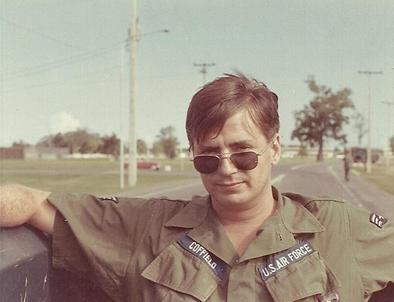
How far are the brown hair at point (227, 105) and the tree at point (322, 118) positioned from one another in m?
105

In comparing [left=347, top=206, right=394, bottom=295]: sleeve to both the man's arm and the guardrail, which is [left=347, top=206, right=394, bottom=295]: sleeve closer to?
the guardrail

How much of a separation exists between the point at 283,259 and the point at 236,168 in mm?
343

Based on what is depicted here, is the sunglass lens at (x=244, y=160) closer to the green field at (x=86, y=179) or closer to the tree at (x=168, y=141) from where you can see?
the green field at (x=86, y=179)

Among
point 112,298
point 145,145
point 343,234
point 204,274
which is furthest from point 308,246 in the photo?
point 145,145

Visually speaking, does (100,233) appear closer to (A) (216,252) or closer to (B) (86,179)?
(A) (216,252)

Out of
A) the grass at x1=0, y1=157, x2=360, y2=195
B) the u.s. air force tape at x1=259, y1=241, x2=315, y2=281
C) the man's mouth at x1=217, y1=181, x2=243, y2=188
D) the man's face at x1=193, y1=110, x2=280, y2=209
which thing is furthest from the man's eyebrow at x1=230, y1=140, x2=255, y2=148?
the grass at x1=0, y1=157, x2=360, y2=195

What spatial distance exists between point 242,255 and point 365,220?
0.46 metres

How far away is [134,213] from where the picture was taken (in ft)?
7.77

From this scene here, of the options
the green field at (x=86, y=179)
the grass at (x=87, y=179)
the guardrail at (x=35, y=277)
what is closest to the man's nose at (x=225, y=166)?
the guardrail at (x=35, y=277)

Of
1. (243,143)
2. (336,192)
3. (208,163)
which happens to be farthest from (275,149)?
(336,192)

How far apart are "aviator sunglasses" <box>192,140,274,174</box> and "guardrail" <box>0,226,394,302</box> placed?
0.56m

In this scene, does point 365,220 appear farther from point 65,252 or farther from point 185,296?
point 65,252

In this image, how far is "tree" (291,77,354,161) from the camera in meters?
108

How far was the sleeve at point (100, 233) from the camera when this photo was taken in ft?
7.33
